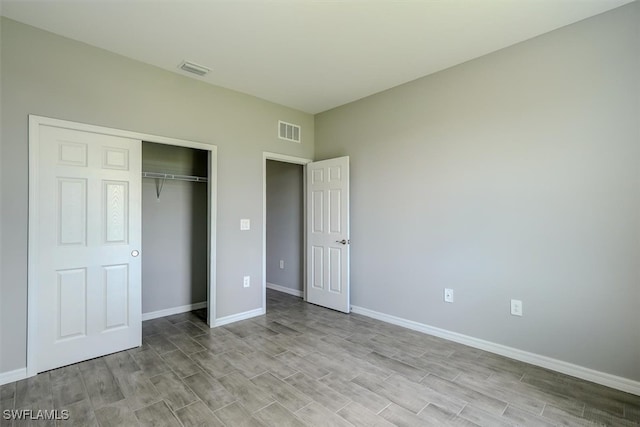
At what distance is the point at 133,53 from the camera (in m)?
2.88

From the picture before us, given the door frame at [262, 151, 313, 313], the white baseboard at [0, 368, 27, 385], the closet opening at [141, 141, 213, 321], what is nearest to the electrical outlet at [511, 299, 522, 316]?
the door frame at [262, 151, 313, 313]

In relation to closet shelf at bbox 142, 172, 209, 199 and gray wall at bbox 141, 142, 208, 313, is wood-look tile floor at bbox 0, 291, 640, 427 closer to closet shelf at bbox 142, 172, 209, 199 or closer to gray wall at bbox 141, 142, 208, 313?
gray wall at bbox 141, 142, 208, 313

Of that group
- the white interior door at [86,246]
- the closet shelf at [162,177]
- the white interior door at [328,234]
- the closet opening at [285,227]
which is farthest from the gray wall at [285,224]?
the white interior door at [86,246]

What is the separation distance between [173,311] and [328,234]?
2.32 meters

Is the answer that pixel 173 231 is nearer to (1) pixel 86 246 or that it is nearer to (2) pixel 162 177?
(2) pixel 162 177

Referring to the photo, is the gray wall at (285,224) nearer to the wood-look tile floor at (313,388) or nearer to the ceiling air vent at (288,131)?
the ceiling air vent at (288,131)

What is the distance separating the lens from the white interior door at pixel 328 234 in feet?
13.3

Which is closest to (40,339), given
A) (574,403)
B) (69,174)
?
(69,174)

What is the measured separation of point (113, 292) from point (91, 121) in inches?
63.0

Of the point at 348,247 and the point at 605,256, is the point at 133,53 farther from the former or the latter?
the point at 605,256

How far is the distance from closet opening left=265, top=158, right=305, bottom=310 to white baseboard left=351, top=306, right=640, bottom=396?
187cm

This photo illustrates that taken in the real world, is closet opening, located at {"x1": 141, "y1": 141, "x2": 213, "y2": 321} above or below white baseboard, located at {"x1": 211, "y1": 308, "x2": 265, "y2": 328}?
above

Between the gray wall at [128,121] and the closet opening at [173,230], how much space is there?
49 cm

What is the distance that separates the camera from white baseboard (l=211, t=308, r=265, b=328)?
140 inches
